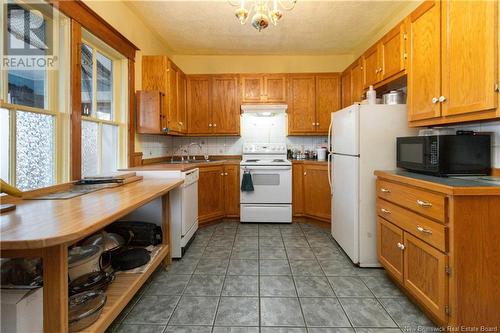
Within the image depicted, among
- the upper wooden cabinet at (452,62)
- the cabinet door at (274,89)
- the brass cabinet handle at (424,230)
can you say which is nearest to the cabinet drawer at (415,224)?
the brass cabinet handle at (424,230)

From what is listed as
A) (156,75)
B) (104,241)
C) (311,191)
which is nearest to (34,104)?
(104,241)

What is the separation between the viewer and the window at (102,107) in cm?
233

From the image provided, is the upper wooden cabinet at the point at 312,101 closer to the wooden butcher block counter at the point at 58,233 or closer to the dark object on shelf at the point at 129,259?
the dark object on shelf at the point at 129,259

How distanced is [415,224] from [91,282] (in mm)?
2047

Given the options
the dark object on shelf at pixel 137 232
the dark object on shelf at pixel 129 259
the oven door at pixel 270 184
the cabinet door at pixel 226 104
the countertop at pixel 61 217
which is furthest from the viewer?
the cabinet door at pixel 226 104

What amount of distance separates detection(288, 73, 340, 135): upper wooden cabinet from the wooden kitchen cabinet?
2.07 metres

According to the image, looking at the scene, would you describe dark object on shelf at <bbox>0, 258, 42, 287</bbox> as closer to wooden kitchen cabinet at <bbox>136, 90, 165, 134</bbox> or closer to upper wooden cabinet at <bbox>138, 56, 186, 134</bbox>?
wooden kitchen cabinet at <bbox>136, 90, 165, 134</bbox>

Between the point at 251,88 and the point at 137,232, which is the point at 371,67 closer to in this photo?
the point at 251,88

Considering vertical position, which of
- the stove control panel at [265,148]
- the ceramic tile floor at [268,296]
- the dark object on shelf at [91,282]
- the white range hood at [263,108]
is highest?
the white range hood at [263,108]

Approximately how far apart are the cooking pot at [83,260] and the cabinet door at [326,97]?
3449mm

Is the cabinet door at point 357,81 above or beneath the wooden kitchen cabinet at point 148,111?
above

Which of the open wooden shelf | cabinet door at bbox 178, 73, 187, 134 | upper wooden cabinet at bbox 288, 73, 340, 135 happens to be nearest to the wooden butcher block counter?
the open wooden shelf

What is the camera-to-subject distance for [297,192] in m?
3.95

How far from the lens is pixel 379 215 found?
2242mm
